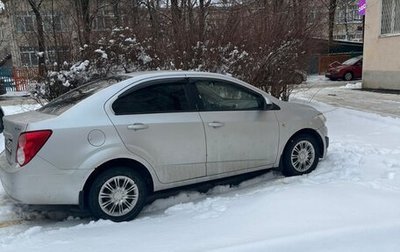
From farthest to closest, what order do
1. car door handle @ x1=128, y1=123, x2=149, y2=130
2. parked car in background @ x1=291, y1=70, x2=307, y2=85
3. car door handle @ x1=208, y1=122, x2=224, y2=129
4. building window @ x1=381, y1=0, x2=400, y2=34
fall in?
building window @ x1=381, y1=0, x2=400, y2=34, parked car in background @ x1=291, y1=70, x2=307, y2=85, car door handle @ x1=208, y1=122, x2=224, y2=129, car door handle @ x1=128, y1=123, x2=149, y2=130

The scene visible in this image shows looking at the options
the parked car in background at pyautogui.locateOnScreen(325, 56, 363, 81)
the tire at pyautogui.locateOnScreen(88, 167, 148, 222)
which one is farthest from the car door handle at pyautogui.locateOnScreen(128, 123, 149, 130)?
the parked car in background at pyautogui.locateOnScreen(325, 56, 363, 81)

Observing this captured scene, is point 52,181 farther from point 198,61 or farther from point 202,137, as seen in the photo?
point 198,61

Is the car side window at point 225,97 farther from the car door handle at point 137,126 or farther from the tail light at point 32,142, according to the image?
the tail light at point 32,142

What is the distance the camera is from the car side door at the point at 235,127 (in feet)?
16.4

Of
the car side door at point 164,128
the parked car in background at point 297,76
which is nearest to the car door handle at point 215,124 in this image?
the car side door at point 164,128

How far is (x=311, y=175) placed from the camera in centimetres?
559

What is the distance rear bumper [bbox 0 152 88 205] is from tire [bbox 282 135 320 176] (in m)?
2.65

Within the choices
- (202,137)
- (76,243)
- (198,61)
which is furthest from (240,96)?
(198,61)

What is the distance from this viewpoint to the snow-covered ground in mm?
3682

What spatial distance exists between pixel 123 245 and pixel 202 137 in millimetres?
1627

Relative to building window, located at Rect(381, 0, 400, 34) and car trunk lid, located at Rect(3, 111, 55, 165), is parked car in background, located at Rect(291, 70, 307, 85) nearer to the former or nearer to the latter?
building window, located at Rect(381, 0, 400, 34)

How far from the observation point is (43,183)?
13.8ft

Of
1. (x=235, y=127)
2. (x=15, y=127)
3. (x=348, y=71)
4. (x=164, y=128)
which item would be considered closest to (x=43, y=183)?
(x=15, y=127)

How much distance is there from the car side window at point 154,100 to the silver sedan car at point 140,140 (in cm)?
1
